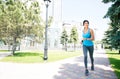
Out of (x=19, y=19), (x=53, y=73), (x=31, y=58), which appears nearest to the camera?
(x=53, y=73)

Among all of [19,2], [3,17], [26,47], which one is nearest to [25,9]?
[19,2]

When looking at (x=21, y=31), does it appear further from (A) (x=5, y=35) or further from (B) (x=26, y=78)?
(B) (x=26, y=78)

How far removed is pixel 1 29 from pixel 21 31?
6.44 feet

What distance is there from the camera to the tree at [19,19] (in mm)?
19375

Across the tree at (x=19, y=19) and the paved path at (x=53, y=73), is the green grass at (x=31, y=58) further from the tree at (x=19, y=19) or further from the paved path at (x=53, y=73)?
the paved path at (x=53, y=73)

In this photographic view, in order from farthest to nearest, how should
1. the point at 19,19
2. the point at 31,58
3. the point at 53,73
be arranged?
the point at 19,19, the point at 31,58, the point at 53,73

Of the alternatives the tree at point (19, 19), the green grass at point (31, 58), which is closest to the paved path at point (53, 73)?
the green grass at point (31, 58)

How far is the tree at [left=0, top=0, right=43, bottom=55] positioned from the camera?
19375 mm

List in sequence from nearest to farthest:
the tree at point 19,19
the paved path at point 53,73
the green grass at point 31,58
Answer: the paved path at point 53,73 < the green grass at point 31,58 < the tree at point 19,19

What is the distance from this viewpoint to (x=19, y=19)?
19406 millimetres

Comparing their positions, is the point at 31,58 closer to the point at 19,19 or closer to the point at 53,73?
the point at 19,19

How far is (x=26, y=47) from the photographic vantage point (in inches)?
2058

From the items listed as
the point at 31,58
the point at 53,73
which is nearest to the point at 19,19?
the point at 31,58

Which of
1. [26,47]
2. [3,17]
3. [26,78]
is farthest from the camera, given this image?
[26,47]
